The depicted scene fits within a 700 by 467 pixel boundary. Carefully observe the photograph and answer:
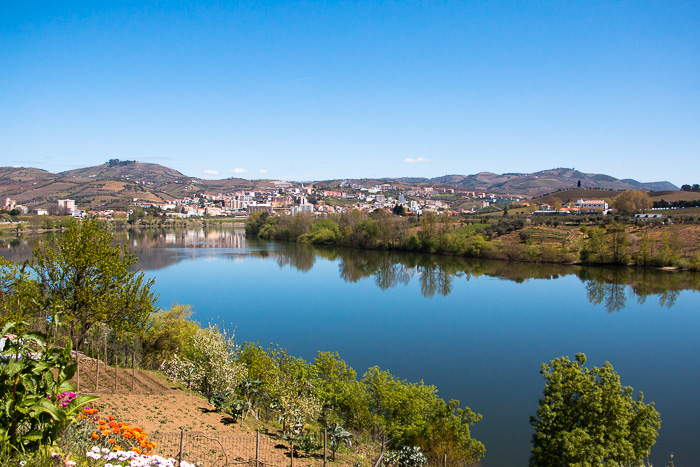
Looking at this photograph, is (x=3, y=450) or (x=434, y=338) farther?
(x=434, y=338)

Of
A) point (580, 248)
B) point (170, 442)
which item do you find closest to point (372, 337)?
point (170, 442)

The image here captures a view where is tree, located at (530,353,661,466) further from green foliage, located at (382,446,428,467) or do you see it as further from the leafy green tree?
the leafy green tree

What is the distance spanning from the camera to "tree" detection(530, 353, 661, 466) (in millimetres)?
7809

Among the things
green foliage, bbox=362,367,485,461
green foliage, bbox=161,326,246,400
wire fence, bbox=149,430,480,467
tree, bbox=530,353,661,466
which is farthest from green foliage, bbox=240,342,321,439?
tree, bbox=530,353,661,466

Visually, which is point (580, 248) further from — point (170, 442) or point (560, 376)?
point (170, 442)

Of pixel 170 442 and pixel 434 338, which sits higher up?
pixel 170 442

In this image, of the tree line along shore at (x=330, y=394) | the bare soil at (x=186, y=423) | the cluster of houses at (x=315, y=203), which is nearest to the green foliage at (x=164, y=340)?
the tree line along shore at (x=330, y=394)

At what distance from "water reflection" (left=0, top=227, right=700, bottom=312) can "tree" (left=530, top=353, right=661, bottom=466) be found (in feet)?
63.0

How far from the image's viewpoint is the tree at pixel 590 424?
7.81m

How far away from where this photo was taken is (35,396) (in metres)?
2.73

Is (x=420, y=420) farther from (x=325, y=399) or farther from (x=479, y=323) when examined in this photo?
(x=479, y=323)

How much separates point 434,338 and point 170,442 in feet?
45.5

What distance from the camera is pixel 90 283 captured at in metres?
9.97

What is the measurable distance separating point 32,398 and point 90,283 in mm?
8157
